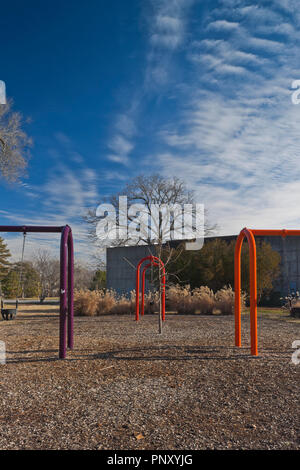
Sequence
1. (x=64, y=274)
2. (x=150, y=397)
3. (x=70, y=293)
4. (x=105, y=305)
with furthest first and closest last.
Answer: (x=105, y=305) → (x=70, y=293) → (x=64, y=274) → (x=150, y=397)

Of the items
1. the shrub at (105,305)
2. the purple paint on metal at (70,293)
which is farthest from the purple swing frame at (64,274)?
the shrub at (105,305)

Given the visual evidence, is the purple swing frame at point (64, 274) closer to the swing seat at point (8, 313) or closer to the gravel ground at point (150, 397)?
the gravel ground at point (150, 397)

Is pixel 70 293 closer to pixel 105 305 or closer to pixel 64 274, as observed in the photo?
pixel 64 274

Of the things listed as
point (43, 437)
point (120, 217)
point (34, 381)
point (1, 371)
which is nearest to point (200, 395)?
point (43, 437)

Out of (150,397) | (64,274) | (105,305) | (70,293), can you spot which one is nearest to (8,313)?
(105,305)

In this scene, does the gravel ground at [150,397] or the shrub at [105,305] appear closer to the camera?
the gravel ground at [150,397]

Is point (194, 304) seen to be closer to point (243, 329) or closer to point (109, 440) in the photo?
point (243, 329)

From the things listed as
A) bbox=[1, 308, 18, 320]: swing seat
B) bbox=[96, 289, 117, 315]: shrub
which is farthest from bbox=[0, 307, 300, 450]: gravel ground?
bbox=[96, 289, 117, 315]: shrub

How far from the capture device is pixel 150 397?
12.9 feet

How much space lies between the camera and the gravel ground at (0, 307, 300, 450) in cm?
296

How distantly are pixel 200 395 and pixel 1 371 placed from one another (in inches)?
106

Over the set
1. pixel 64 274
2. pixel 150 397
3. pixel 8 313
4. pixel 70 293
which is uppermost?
pixel 64 274

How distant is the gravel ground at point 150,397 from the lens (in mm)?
2957
